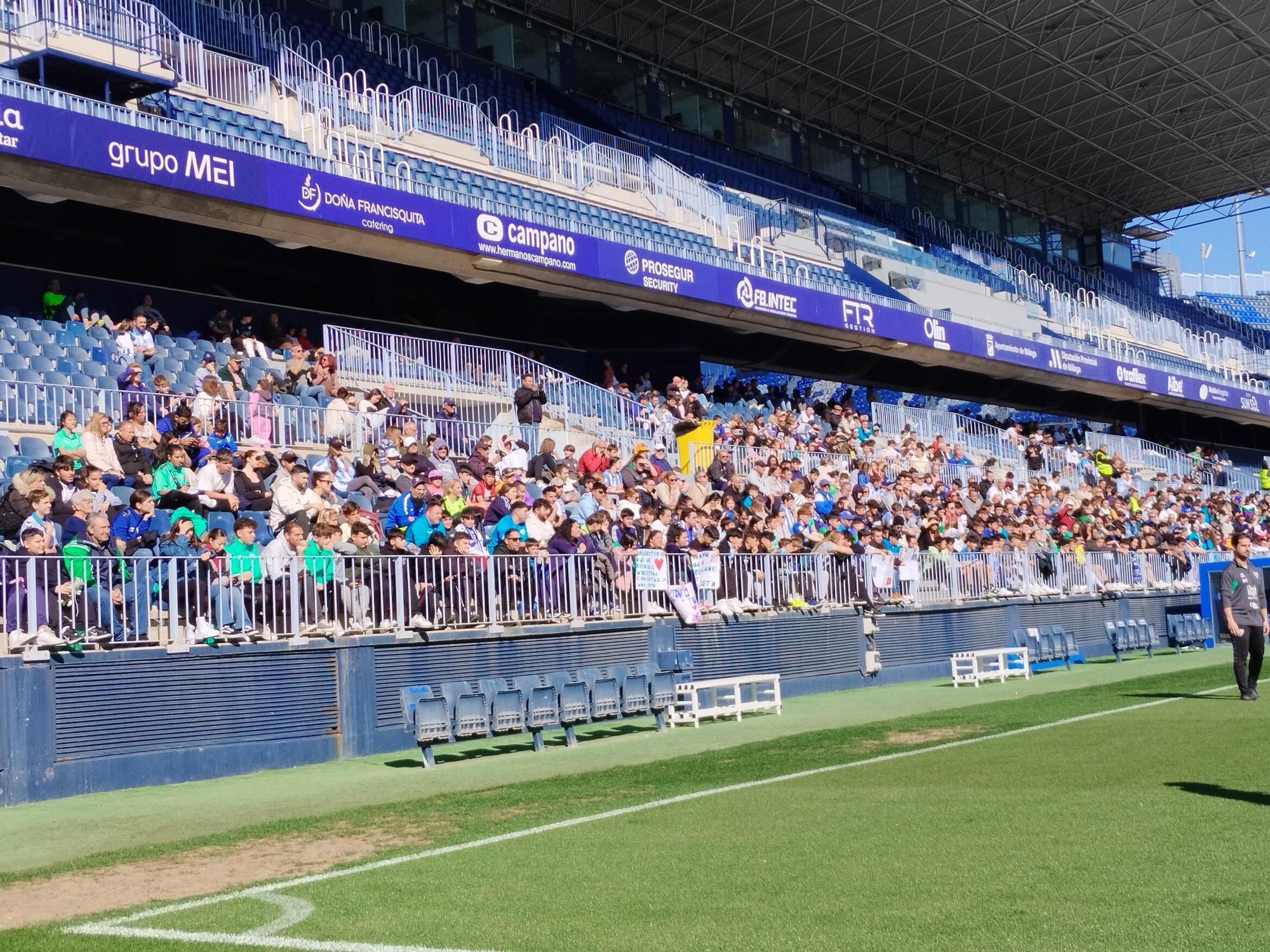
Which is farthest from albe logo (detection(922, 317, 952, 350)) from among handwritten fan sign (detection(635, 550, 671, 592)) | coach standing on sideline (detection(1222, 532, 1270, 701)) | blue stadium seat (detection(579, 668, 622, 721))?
blue stadium seat (detection(579, 668, 622, 721))

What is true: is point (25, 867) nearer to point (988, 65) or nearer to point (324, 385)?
point (324, 385)

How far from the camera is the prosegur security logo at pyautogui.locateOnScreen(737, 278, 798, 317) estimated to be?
102 feet

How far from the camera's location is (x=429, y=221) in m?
24.7

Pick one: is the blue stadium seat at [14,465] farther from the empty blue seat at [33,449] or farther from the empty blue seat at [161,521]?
the empty blue seat at [161,521]

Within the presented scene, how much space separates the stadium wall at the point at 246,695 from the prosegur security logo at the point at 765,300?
468 inches

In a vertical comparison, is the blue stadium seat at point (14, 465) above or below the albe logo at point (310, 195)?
below

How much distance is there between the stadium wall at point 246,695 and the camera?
1234 cm

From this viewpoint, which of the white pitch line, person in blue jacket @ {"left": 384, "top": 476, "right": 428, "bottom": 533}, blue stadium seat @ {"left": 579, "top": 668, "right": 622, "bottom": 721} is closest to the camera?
the white pitch line

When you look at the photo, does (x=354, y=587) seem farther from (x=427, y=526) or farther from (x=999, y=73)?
(x=999, y=73)

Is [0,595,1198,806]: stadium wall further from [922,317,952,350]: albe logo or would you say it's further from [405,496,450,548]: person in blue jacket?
[922,317,952,350]: albe logo

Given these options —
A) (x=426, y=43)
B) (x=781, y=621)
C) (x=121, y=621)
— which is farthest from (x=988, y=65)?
(x=121, y=621)

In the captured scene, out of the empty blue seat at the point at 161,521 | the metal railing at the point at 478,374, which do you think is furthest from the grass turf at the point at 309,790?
the metal railing at the point at 478,374

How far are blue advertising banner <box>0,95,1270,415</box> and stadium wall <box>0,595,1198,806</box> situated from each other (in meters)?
8.58

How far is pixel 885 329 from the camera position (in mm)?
35031
